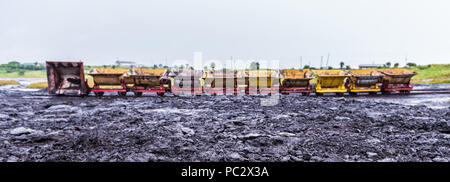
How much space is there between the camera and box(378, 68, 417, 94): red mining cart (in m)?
11.4

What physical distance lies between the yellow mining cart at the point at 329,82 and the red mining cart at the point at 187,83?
5923 millimetres

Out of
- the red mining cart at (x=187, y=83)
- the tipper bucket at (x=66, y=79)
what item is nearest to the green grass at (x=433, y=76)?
the red mining cart at (x=187, y=83)

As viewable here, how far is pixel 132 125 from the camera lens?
15.0 ft

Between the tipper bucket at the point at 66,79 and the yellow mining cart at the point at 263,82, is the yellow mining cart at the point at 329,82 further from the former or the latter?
the tipper bucket at the point at 66,79

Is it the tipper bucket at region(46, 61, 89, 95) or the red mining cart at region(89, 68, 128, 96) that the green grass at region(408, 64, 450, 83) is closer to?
the red mining cart at region(89, 68, 128, 96)

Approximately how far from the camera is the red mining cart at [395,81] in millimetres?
11352

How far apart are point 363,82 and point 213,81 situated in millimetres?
7669

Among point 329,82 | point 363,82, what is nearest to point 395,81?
point 363,82

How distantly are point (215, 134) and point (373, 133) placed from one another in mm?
2931

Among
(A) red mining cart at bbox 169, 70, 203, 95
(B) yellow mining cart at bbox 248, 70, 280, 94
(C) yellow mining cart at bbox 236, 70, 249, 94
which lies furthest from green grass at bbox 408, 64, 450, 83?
(A) red mining cart at bbox 169, 70, 203, 95

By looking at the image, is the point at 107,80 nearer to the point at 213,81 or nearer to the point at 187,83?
the point at 187,83
